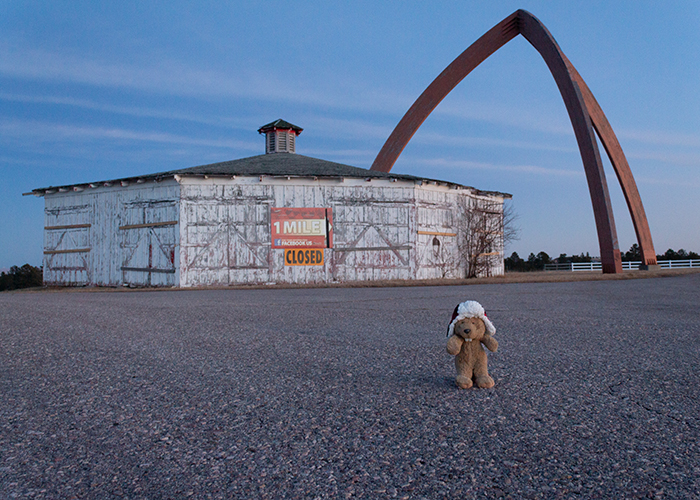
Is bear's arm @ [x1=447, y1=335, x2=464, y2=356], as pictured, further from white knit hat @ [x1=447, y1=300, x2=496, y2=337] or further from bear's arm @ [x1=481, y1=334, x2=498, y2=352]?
bear's arm @ [x1=481, y1=334, x2=498, y2=352]

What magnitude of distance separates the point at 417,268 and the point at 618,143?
51.0 feet

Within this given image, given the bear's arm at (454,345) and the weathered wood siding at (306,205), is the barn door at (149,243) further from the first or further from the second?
the bear's arm at (454,345)

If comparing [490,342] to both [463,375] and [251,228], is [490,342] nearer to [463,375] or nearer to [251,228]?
[463,375]

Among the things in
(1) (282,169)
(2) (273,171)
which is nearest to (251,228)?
(2) (273,171)

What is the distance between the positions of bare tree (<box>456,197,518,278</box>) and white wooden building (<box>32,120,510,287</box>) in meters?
1.48

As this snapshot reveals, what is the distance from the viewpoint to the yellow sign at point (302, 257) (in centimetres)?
1797

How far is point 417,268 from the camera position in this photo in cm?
1914

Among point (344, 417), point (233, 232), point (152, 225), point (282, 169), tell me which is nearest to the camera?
point (344, 417)

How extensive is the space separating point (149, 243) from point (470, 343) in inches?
660

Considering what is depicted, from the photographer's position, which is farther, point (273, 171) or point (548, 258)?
point (548, 258)

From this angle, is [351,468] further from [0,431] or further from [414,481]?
[0,431]

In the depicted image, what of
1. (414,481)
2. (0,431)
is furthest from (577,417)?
(0,431)

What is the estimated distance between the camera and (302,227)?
18109 mm

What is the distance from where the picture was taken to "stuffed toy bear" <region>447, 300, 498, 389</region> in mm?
3389
